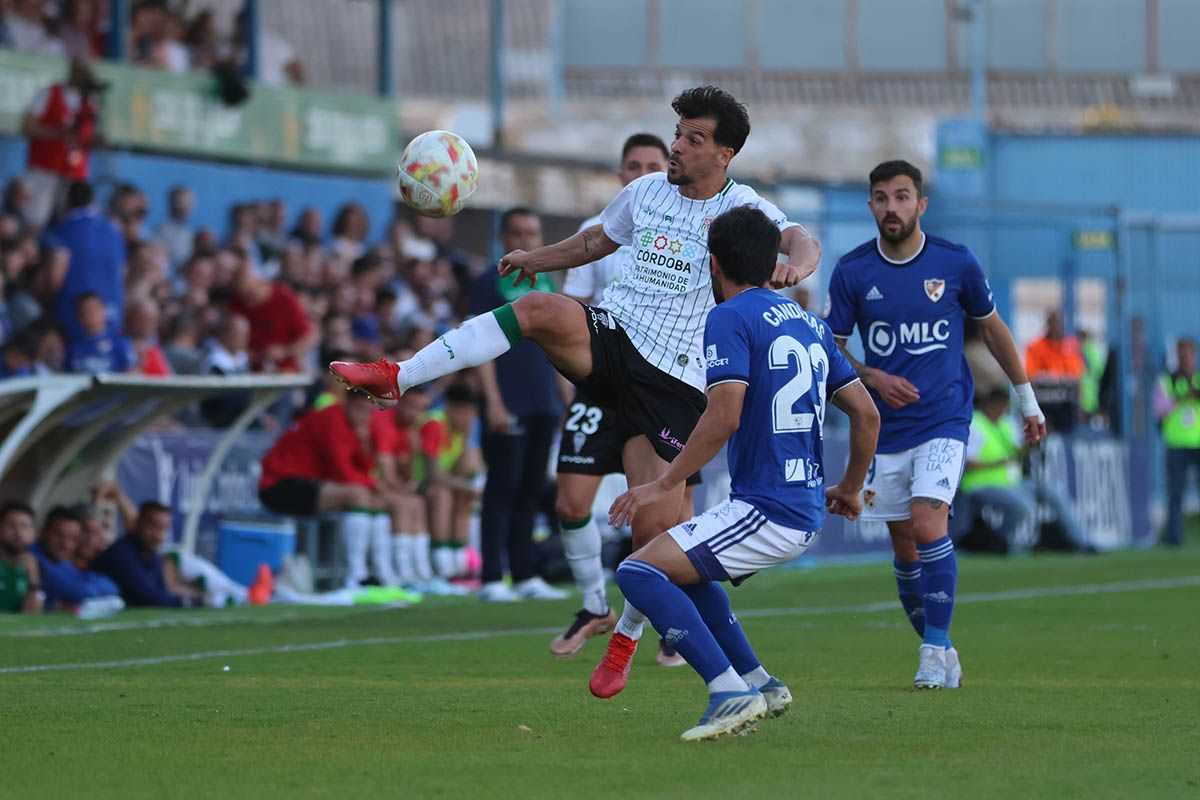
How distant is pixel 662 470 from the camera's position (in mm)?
8969

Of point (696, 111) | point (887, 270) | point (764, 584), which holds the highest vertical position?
point (696, 111)

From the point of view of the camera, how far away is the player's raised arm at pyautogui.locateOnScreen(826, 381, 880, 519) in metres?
7.12

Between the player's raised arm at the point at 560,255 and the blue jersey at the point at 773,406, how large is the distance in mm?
1691

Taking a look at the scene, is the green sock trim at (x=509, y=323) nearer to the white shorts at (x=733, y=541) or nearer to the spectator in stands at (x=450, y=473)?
the white shorts at (x=733, y=541)

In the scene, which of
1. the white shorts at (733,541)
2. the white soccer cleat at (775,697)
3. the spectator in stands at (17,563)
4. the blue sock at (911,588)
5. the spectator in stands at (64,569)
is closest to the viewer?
the white shorts at (733,541)

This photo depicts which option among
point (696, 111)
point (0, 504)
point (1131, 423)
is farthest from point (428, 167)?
point (1131, 423)

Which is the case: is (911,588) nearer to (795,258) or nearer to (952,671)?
(952,671)

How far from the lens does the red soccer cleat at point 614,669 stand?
6.95m

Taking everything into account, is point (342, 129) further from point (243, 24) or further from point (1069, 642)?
point (1069, 642)

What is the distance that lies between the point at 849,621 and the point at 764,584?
3641 millimetres

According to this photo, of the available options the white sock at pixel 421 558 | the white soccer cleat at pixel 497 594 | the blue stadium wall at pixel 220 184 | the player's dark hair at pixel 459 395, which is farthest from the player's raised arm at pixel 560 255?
the blue stadium wall at pixel 220 184

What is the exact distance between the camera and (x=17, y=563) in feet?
41.3

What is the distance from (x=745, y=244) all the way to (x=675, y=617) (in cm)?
122

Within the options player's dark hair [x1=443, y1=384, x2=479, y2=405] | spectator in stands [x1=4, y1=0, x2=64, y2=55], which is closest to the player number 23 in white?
player's dark hair [x1=443, y1=384, x2=479, y2=405]
